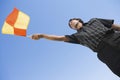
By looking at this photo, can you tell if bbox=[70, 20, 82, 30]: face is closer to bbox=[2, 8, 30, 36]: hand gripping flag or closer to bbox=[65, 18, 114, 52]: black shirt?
bbox=[65, 18, 114, 52]: black shirt

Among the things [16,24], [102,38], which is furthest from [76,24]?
[16,24]

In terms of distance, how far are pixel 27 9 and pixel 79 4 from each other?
62cm

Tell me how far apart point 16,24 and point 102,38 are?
2.75ft

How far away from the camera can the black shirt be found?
1932 millimetres

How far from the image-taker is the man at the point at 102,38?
1782 mm

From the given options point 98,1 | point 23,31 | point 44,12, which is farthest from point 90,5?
point 23,31

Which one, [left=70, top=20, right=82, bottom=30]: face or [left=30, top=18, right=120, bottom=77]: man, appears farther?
[left=70, top=20, right=82, bottom=30]: face

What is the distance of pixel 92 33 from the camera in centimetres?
198

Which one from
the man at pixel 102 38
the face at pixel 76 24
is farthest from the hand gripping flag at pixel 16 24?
the face at pixel 76 24

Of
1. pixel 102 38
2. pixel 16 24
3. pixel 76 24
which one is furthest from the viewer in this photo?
pixel 16 24

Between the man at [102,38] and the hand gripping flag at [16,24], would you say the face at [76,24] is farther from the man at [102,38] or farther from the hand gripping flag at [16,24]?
the hand gripping flag at [16,24]

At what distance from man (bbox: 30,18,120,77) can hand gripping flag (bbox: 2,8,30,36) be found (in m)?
0.24

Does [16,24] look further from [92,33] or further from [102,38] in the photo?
[102,38]

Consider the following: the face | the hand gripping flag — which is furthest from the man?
the hand gripping flag
